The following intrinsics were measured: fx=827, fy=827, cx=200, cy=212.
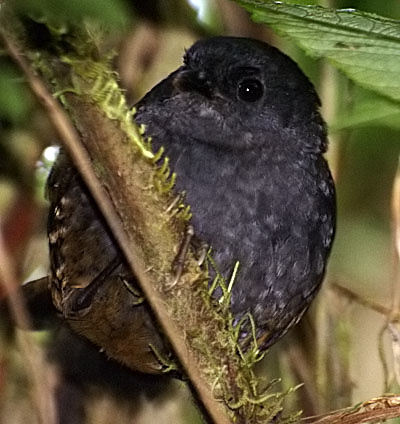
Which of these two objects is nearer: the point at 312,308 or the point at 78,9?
the point at 78,9

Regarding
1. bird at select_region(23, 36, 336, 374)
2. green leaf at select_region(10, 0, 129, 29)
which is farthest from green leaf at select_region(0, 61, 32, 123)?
green leaf at select_region(10, 0, 129, 29)

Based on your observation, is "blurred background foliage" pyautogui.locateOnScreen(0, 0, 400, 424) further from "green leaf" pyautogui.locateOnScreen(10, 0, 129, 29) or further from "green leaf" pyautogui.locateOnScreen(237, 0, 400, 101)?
"green leaf" pyautogui.locateOnScreen(10, 0, 129, 29)

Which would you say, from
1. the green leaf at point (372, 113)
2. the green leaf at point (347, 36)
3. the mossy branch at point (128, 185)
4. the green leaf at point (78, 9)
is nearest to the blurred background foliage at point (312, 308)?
the green leaf at point (372, 113)

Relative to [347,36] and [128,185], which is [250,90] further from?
[128,185]

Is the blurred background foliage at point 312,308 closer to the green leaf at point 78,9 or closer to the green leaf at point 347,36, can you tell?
the green leaf at point 347,36

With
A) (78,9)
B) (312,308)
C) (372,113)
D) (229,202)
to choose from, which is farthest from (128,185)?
(312,308)

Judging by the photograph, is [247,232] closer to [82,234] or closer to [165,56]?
[82,234]
